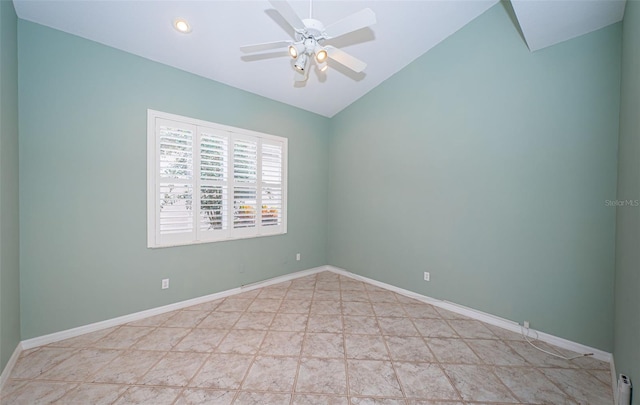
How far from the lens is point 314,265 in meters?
4.62

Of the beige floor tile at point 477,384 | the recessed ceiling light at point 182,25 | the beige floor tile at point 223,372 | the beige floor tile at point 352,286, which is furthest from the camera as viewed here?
the beige floor tile at point 352,286

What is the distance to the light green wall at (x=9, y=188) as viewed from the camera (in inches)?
73.5

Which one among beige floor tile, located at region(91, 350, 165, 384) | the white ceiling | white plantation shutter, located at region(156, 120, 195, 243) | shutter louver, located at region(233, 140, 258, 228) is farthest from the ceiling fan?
beige floor tile, located at region(91, 350, 165, 384)

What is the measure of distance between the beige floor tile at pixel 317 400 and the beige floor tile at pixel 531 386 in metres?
1.29

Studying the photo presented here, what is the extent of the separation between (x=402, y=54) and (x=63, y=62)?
381cm

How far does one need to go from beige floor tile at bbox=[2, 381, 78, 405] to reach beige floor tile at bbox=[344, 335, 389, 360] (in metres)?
2.18

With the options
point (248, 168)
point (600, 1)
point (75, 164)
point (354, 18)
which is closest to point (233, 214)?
point (248, 168)

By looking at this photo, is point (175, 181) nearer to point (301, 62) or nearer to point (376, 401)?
point (301, 62)

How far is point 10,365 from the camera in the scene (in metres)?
1.94

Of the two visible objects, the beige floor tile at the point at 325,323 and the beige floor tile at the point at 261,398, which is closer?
the beige floor tile at the point at 261,398

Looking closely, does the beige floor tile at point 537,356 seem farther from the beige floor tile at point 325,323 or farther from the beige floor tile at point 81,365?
the beige floor tile at point 81,365

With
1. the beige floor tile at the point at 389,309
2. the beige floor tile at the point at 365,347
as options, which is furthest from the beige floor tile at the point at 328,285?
the beige floor tile at the point at 365,347

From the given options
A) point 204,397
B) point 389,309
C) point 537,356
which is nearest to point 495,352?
point 537,356

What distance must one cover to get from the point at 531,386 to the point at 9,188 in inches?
Answer: 175
